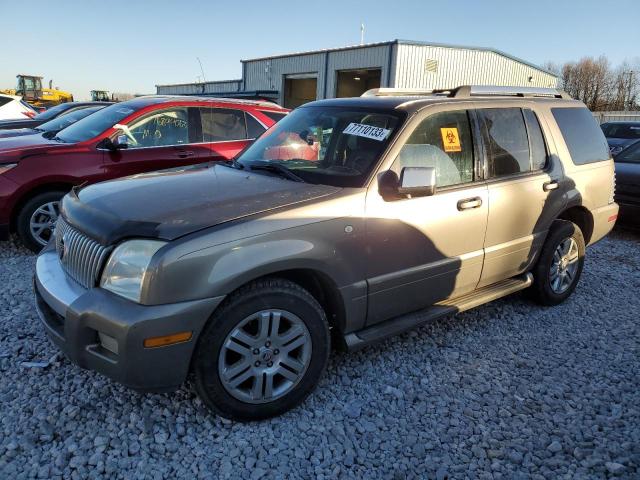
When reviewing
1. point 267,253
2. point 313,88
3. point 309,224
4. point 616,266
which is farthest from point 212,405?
point 313,88

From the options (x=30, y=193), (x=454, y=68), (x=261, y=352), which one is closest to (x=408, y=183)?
(x=261, y=352)

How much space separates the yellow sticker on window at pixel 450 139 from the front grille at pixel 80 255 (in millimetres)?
2262

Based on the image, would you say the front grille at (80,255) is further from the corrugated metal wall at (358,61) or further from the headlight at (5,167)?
the corrugated metal wall at (358,61)

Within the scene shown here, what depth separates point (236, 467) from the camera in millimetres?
2389

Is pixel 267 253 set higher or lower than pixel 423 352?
higher

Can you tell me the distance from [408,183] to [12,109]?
1186cm

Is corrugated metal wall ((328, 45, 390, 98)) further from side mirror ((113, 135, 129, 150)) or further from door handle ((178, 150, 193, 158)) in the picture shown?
side mirror ((113, 135, 129, 150))

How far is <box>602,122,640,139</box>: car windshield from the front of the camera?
15375 millimetres

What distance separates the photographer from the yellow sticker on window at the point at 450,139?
3406mm

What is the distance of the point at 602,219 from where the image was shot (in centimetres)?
473

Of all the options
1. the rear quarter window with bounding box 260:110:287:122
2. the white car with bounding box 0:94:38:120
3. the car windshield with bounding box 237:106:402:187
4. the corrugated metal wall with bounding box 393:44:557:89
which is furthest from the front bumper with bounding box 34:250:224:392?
the corrugated metal wall with bounding box 393:44:557:89

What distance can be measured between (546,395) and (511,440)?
0.59m

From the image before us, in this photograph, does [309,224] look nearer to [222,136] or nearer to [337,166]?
[337,166]

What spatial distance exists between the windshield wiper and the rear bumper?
3.07 meters
